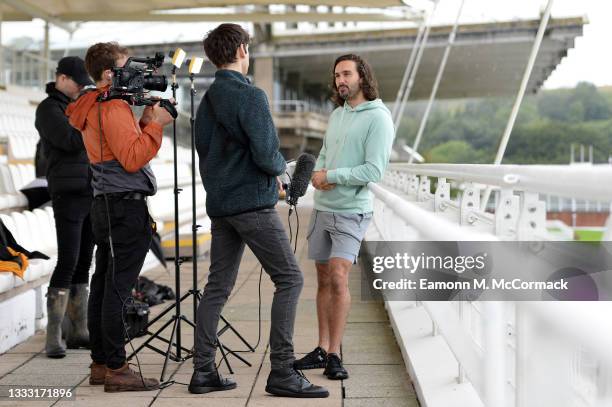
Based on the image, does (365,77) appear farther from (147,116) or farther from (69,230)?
(69,230)

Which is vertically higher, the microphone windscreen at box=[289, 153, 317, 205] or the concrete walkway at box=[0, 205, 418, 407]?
the microphone windscreen at box=[289, 153, 317, 205]

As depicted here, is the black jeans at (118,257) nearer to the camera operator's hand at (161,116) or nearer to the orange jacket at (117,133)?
the orange jacket at (117,133)

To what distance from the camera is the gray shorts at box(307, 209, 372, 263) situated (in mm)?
4320

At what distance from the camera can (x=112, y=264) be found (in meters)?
4.02

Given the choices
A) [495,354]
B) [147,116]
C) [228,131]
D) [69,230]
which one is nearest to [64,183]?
[69,230]

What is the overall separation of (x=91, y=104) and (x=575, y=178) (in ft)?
9.29

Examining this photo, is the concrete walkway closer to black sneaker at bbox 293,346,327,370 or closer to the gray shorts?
black sneaker at bbox 293,346,327,370

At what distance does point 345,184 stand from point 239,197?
2.05 ft

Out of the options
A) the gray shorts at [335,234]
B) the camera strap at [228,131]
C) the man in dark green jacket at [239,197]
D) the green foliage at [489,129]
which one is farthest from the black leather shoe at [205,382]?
the green foliage at [489,129]

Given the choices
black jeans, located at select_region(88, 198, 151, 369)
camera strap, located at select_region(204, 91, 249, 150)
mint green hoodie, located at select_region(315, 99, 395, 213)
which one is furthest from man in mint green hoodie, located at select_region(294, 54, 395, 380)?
black jeans, located at select_region(88, 198, 151, 369)

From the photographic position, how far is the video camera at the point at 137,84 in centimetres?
403

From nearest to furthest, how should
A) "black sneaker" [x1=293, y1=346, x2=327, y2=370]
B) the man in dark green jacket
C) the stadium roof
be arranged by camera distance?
the man in dark green jacket, "black sneaker" [x1=293, y1=346, x2=327, y2=370], the stadium roof

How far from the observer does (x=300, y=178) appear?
436 cm

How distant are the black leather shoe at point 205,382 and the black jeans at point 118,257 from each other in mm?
335
